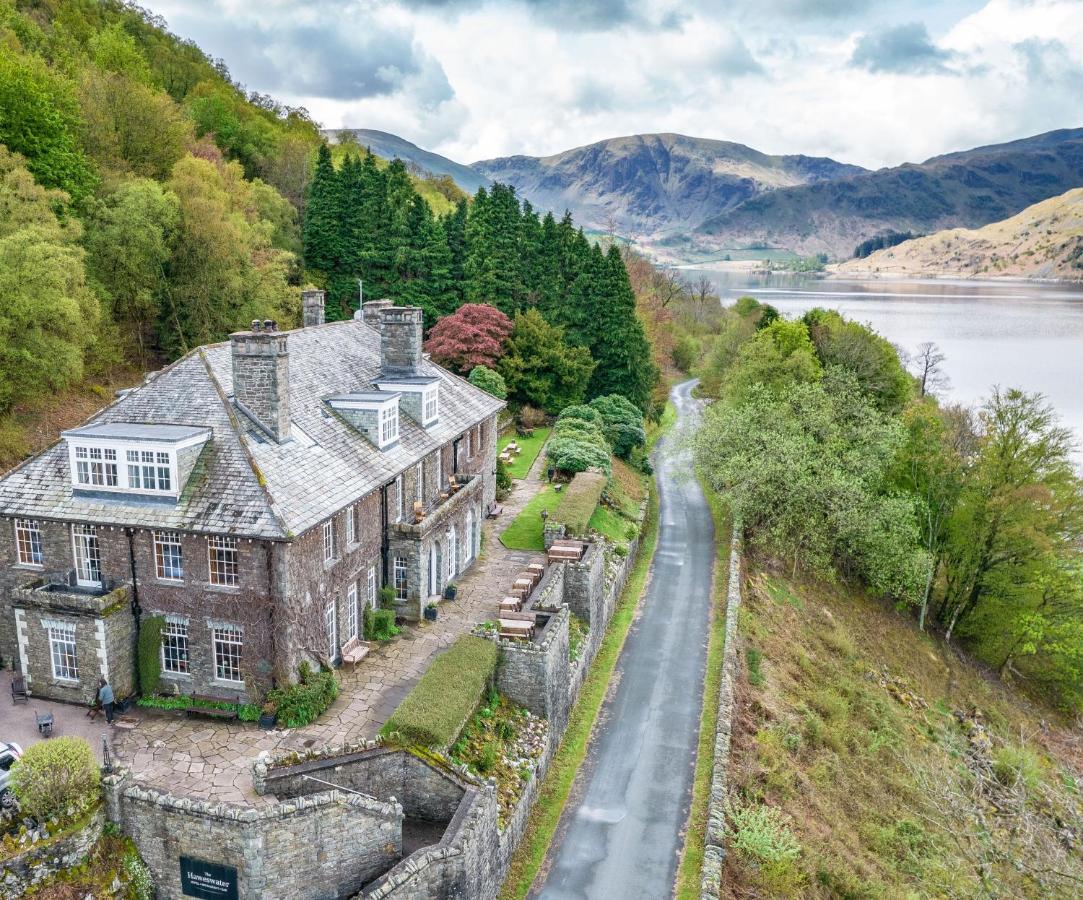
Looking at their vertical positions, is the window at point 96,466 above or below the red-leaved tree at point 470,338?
below

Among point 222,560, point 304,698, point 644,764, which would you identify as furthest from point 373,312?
point 644,764

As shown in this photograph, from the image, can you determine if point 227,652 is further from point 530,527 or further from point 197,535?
point 530,527

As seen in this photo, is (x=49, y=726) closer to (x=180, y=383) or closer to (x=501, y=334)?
(x=180, y=383)

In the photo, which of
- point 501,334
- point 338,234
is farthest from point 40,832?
point 338,234

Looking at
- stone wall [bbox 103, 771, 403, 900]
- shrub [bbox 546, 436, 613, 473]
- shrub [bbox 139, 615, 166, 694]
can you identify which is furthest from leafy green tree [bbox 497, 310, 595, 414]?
stone wall [bbox 103, 771, 403, 900]

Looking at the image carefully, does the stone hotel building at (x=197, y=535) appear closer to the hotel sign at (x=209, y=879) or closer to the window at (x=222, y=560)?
the window at (x=222, y=560)

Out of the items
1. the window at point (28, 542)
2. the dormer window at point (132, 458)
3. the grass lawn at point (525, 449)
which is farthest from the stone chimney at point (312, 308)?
the window at point (28, 542)
